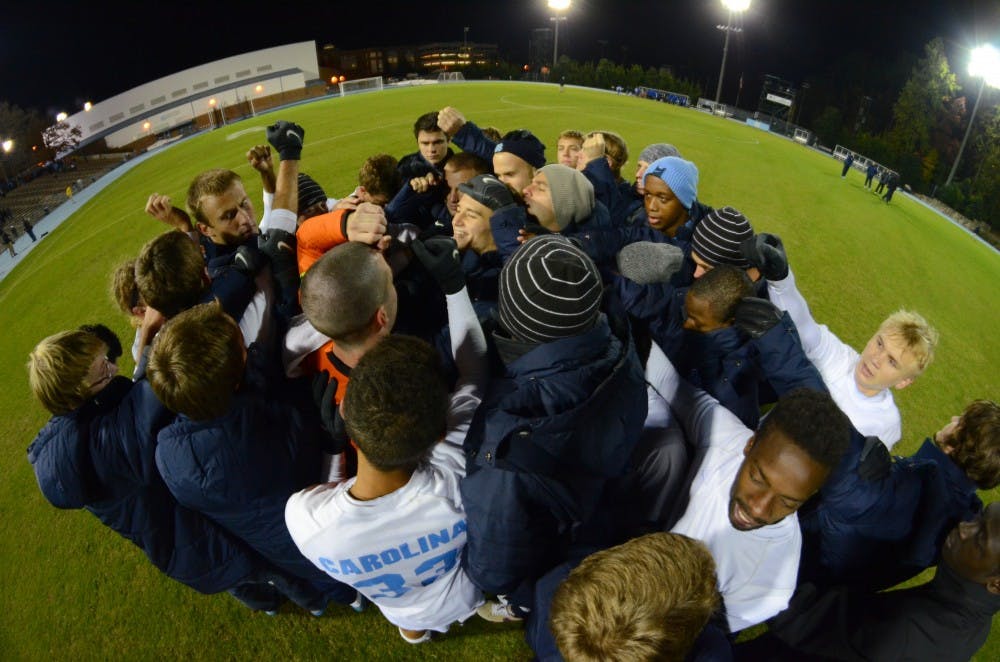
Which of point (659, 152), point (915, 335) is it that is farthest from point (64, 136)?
point (915, 335)

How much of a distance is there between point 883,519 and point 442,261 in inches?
92.7

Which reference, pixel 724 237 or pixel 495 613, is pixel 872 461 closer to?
pixel 724 237

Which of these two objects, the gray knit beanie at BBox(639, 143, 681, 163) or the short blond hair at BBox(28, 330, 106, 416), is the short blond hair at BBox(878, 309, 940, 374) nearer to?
the gray knit beanie at BBox(639, 143, 681, 163)

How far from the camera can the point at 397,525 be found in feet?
6.29

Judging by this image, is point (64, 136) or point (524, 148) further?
point (64, 136)

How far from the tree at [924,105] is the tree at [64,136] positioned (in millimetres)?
74858

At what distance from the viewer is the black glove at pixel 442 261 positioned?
2.41 metres

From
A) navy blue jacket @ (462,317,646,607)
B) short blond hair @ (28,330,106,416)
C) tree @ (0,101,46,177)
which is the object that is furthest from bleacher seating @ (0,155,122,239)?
navy blue jacket @ (462,317,646,607)

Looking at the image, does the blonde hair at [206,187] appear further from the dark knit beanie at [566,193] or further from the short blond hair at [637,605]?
the short blond hair at [637,605]

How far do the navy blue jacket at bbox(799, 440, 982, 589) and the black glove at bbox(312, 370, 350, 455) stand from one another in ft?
7.00

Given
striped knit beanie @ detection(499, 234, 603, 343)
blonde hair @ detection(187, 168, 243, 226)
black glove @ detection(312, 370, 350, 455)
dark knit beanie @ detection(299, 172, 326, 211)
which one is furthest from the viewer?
dark knit beanie @ detection(299, 172, 326, 211)

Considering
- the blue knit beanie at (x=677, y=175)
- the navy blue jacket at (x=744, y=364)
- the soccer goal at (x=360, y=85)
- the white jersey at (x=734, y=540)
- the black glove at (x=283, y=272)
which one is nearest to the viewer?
the white jersey at (x=734, y=540)

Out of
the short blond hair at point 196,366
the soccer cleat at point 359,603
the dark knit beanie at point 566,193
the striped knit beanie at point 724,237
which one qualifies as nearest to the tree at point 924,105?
the striped knit beanie at point 724,237

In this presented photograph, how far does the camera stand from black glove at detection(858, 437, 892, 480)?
2.02 metres
